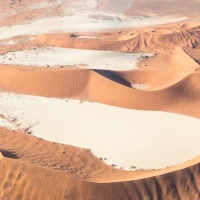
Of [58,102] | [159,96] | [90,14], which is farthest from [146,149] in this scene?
[90,14]

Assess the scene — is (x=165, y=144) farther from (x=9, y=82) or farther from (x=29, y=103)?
(x=9, y=82)

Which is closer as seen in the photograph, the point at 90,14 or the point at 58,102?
the point at 58,102

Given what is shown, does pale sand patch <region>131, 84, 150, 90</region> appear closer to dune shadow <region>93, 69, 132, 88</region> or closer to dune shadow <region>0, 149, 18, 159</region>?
dune shadow <region>93, 69, 132, 88</region>

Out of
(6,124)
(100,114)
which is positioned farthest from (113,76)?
(6,124)

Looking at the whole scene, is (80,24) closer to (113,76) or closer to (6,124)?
(113,76)

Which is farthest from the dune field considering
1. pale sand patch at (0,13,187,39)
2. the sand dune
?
pale sand patch at (0,13,187,39)
